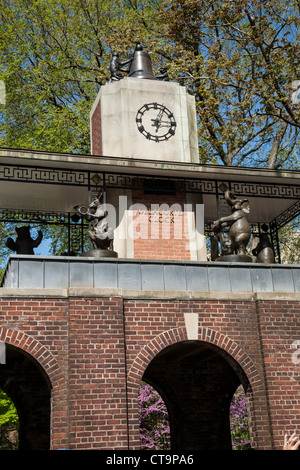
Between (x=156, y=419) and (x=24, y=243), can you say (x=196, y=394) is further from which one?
(x=156, y=419)

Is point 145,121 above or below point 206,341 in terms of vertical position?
above

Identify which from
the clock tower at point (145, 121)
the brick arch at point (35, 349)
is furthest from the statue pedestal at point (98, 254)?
the clock tower at point (145, 121)

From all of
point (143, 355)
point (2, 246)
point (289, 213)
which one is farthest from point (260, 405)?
point (2, 246)

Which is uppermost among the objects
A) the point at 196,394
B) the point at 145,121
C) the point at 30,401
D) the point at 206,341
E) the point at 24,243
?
the point at 145,121

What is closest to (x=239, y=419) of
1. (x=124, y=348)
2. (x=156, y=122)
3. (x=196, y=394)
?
(x=196, y=394)

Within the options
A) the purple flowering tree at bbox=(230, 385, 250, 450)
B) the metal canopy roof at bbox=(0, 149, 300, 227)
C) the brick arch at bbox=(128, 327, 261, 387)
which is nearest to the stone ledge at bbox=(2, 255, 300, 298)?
the brick arch at bbox=(128, 327, 261, 387)

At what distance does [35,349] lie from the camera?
10203 millimetres

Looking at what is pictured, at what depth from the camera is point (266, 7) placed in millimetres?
19312

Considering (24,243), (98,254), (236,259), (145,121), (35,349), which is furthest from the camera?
(145,121)

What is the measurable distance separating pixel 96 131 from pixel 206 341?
7.11 meters

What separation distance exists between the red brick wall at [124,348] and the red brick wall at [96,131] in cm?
579

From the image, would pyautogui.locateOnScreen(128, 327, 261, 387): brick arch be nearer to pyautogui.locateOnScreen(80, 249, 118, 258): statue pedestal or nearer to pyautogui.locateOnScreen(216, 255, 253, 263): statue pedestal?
pyautogui.locateOnScreen(216, 255, 253, 263): statue pedestal

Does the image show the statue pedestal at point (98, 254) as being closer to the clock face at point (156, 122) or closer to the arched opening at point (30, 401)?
the arched opening at point (30, 401)

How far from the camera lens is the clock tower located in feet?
48.0
